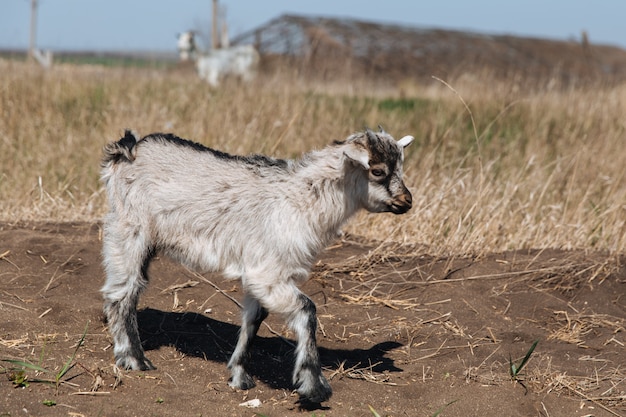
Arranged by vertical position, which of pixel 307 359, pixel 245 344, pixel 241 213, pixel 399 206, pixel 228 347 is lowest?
pixel 228 347

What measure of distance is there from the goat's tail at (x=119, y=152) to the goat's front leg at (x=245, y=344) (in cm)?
115

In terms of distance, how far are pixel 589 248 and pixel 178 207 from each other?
4.19 metres

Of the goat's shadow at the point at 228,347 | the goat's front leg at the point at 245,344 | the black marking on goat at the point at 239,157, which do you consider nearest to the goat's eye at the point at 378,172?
the black marking on goat at the point at 239,157

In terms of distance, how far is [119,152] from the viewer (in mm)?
4973

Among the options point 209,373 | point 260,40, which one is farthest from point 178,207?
point 260,40

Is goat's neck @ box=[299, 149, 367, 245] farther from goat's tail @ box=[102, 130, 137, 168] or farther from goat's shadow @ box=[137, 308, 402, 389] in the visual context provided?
goat's tail @ box=[102, 130, 137, 168]

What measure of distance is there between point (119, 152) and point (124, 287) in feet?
2.77

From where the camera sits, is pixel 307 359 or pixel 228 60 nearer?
pixel 307 359

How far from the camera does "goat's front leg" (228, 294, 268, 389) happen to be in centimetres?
466

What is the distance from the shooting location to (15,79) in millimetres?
11102

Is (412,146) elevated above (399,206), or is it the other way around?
(399,206)

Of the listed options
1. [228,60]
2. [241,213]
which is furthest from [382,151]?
[228,60]

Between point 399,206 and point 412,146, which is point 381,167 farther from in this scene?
point 412,146

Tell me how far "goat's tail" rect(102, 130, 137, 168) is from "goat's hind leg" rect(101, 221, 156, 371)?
46 centimetres
